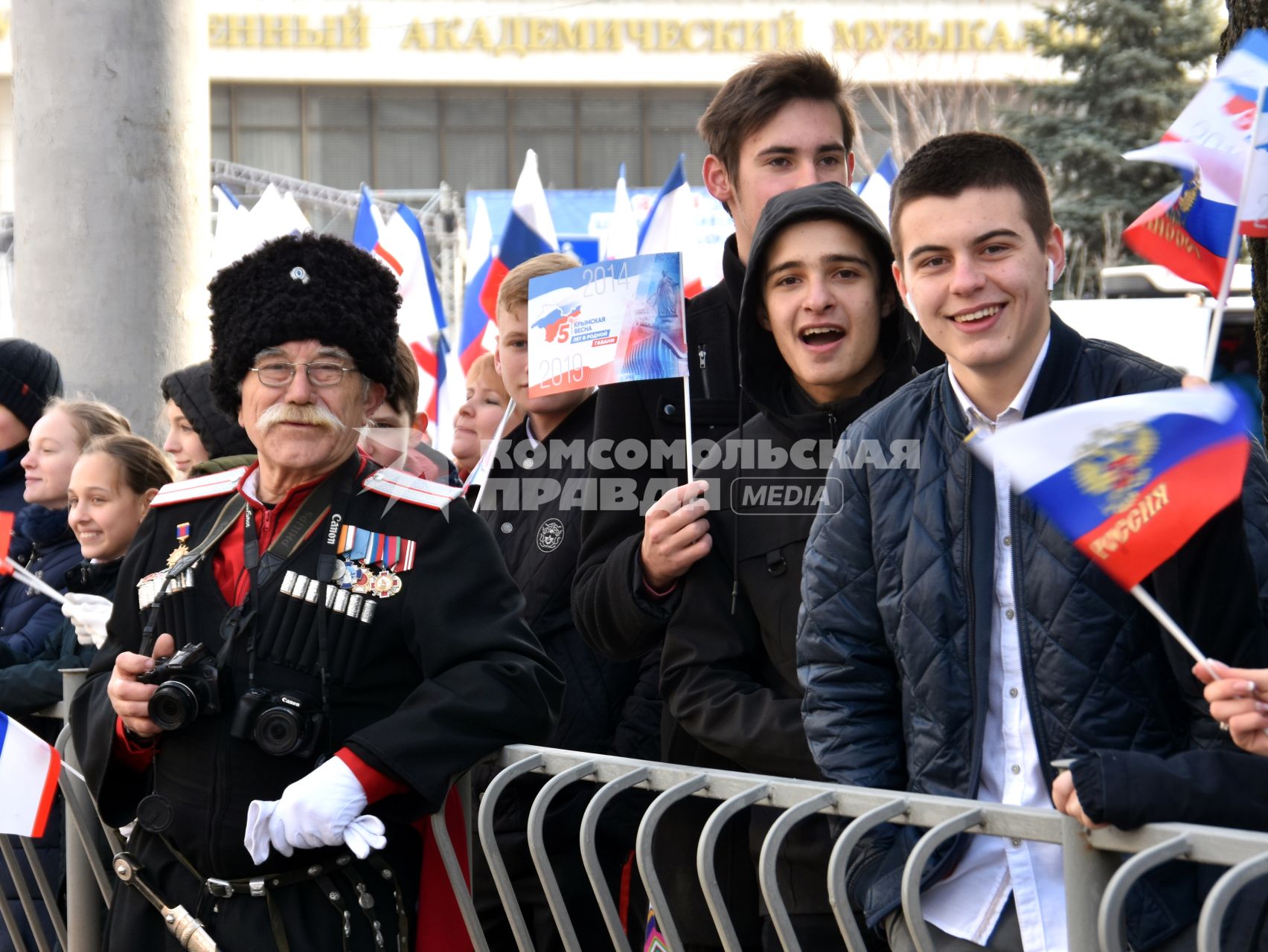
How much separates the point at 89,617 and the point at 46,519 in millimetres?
1395

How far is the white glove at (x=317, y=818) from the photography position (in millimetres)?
2877

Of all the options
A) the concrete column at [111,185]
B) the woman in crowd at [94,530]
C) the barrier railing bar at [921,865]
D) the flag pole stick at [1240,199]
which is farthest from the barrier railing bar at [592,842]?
the concrete column at [111,185]

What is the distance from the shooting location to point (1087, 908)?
7.57 ft

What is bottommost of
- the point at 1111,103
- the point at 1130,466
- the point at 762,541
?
the point at 762,541

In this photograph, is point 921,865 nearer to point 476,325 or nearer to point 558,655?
point 558,655

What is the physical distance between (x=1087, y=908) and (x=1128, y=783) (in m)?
0.22

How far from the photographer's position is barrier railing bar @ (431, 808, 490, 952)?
3.12m

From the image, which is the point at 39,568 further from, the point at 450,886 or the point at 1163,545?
the point at 1163,545

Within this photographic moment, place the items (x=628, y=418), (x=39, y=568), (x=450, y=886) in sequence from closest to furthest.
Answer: (x=450, y=886) < (x=628, y=418) < (x=39, y=568)

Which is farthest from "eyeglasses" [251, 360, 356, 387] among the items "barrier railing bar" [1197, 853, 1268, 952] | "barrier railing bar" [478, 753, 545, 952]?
"barrier railing bar" [1197, 853, 1268, 952]

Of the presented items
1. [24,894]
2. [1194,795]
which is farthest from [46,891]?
[1194,795]

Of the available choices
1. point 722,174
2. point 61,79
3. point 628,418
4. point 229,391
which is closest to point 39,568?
point 229,391

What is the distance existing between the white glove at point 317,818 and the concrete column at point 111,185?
4555mm

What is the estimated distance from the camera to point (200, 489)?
11.2 feet
